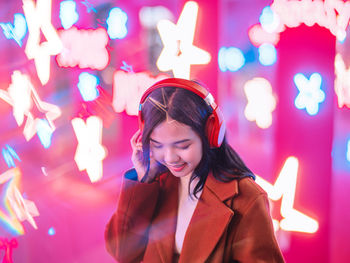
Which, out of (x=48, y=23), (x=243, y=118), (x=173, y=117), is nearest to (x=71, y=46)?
(x=48, y=23)

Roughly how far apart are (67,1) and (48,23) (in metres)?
0.15

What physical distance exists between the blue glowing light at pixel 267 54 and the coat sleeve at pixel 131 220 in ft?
3.46

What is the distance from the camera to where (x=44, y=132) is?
194cm

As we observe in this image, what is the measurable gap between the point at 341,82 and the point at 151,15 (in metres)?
1.12

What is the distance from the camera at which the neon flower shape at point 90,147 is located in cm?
192

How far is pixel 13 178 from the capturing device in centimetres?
196

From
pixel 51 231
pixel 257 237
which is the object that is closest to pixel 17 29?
pixel 51 231

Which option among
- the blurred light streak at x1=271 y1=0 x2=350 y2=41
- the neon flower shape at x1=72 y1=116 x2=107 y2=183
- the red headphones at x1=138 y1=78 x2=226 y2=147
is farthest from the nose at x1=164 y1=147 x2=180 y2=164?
the blurred light streak at x1=271 y1=0 x2=350 y2=41

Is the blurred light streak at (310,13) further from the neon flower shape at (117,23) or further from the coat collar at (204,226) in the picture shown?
the coat collar at (204,226)

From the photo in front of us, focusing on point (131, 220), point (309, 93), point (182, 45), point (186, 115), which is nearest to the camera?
point (186, 115)

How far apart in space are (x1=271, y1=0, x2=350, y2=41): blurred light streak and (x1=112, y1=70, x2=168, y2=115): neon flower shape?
68cm

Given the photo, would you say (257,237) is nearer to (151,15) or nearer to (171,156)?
(171,156)

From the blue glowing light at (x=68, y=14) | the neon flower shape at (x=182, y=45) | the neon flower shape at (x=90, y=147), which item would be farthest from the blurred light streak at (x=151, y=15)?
the neon flower shape at (x=90, y=147)

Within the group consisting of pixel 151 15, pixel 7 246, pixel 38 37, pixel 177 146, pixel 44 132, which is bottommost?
pixel 7 246
